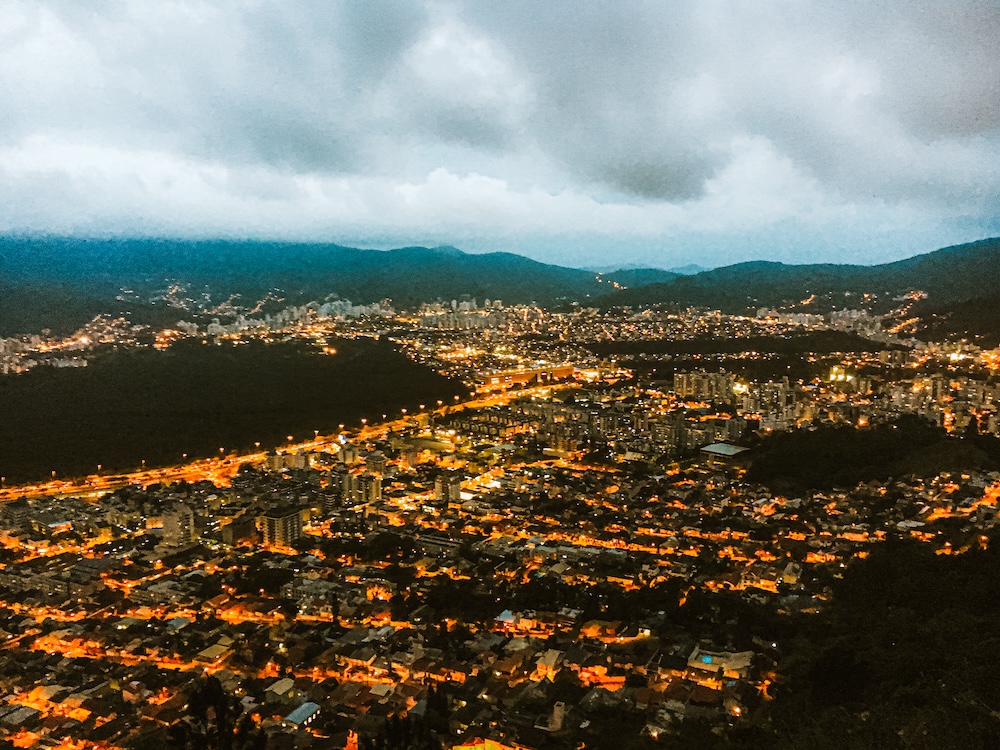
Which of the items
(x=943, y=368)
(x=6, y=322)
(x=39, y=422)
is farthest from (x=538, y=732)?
(x=6, y=322)

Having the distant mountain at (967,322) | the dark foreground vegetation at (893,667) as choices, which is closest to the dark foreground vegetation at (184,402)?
the dark foreground vegetation at (893,667)

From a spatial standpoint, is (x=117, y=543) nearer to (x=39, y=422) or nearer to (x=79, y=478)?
(x=79, y=478)

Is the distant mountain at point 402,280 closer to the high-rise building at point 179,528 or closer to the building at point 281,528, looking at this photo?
the building at point 281,528

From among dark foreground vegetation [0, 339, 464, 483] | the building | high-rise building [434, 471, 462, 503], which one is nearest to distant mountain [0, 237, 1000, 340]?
dark foreground vegetation [0, 339, 464, 483]

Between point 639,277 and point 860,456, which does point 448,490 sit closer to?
point 860,456

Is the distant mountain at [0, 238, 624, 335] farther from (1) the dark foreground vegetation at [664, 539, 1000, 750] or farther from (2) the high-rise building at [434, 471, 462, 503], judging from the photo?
(1) the dark foreground vegetation at [664, 539, 1000, 750]

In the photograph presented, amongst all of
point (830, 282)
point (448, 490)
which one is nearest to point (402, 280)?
point (830, 282)
